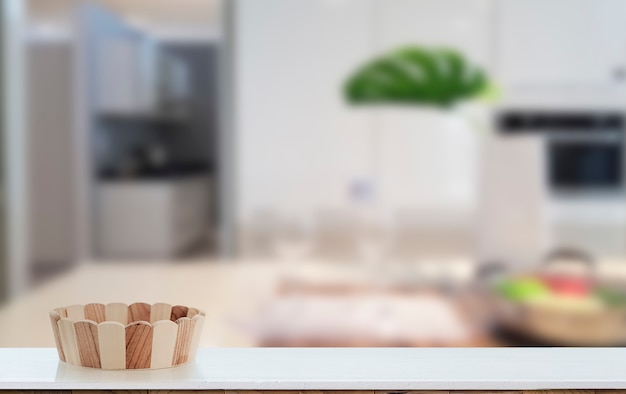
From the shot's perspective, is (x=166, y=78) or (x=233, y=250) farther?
(x=166, y=78)

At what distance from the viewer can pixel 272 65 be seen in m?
2.73

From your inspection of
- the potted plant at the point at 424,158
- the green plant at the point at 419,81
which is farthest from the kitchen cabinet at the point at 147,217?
the green plant at the point at 419,81

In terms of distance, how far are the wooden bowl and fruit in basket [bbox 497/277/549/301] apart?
0.72m

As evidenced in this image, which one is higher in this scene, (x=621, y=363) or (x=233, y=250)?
(x=621, y=363)

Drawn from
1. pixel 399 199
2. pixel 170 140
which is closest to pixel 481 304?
pixel 399 199

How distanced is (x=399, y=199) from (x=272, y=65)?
63 centimetres

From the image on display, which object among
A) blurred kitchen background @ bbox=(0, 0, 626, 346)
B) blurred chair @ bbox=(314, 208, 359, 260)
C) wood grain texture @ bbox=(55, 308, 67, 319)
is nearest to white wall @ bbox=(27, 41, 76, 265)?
blurred kitchen background @ bbox=(0, 0, 626, 346)

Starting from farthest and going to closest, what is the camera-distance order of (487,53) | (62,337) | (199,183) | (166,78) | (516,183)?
(166,78), (199,183), (487,53), (516,183), (62,337)

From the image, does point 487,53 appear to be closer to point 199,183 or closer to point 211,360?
point 199,183

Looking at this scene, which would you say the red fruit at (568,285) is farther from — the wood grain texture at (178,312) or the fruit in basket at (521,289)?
the wood grain texture at (178,312)

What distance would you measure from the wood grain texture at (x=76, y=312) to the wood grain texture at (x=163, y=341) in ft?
0.29

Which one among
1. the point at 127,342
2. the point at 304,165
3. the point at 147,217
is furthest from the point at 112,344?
the point at 147,217

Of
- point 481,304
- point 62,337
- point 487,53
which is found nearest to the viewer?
point 62,337

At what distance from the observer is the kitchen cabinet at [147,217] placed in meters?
3.71
